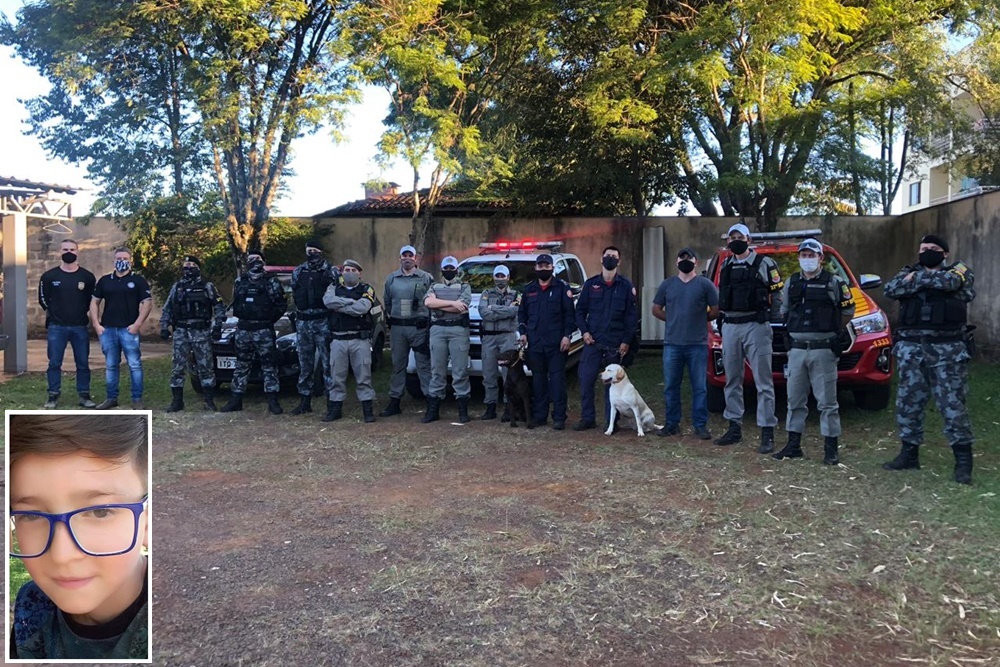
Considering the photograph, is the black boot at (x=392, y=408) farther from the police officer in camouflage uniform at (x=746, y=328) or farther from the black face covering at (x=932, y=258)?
the black face covering at (x=932, y=258)

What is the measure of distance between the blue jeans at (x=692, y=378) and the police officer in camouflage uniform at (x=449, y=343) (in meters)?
2.05

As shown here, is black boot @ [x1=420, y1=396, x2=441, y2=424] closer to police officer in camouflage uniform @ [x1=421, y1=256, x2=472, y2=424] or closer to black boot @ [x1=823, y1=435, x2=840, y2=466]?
police officer in camouflage uniform @ [x1=421, y1=256, x2=472, y2=424]

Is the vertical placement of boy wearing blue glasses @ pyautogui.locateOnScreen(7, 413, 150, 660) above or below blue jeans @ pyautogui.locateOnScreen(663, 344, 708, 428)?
above

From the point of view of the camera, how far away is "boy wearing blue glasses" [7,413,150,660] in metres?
1.28

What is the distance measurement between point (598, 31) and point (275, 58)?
4.77 m

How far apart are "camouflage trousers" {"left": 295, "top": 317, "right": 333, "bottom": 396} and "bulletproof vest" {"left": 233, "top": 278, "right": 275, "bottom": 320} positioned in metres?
0.37

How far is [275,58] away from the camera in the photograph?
1038cm

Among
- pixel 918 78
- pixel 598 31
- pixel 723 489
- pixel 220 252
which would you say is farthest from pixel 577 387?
pixel 220 252

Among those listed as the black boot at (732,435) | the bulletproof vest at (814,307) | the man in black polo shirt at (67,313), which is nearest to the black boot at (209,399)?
the man in black polo shirt at (67,313)

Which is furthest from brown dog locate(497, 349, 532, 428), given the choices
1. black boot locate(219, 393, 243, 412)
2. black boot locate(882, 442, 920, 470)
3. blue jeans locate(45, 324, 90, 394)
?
blue jeans locate(45, 324, 90, 394)

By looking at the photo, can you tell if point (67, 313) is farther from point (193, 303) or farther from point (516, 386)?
point (516, 386)

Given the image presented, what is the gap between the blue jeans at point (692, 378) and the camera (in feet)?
23.0

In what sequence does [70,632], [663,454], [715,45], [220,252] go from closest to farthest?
[70,632] → [663,454] → [715,45] → [220,252]

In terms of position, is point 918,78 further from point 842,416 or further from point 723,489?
point 723,489
